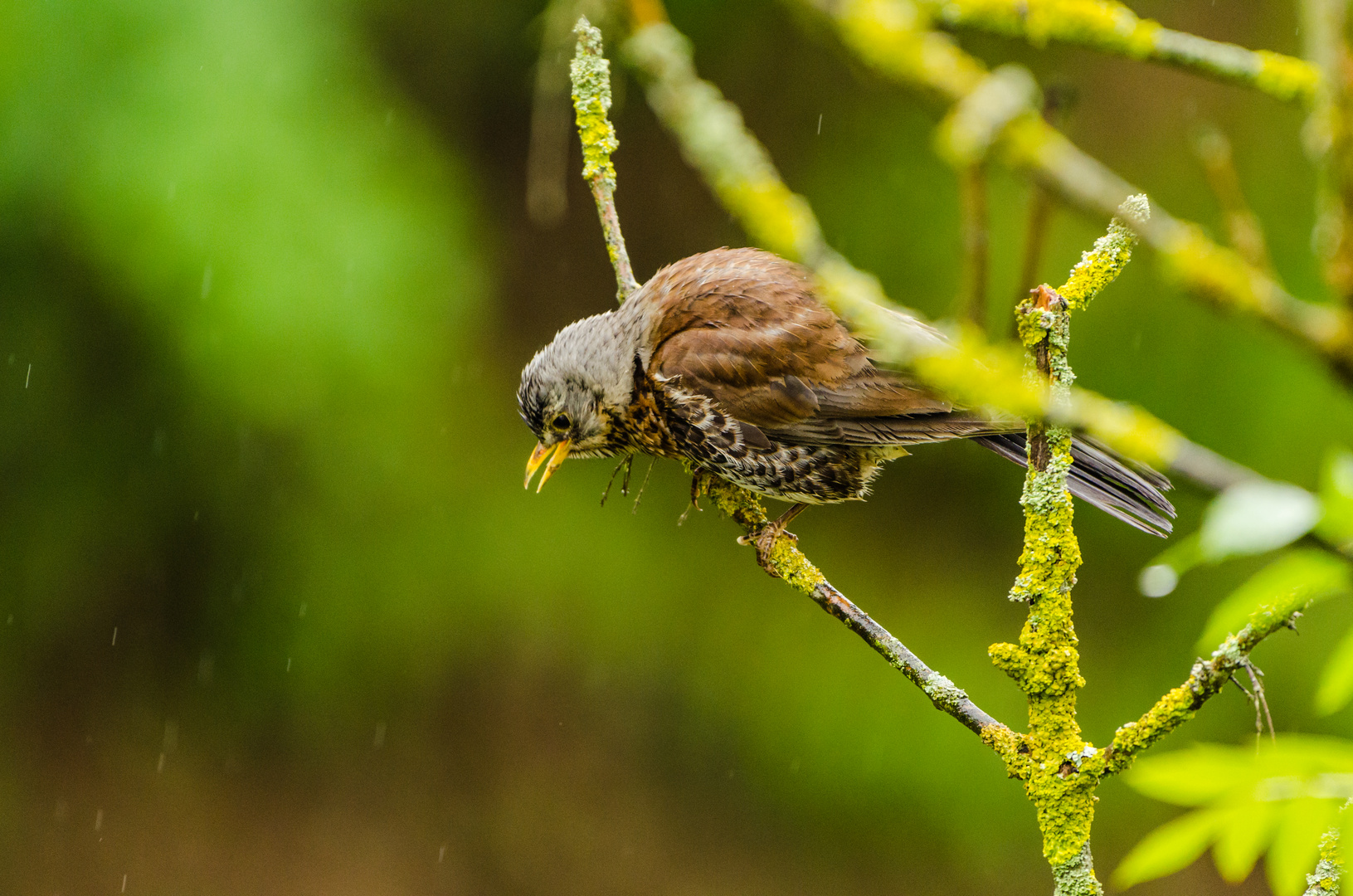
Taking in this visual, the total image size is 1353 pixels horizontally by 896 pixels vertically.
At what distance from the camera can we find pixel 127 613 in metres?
5.70

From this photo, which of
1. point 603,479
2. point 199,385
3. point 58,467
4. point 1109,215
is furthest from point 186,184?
point 1109,215

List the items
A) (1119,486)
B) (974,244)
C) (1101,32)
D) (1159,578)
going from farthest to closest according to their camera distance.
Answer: (1119,486) → (1101,32) → (974,244) → (1159,578)

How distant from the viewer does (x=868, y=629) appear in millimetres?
1825

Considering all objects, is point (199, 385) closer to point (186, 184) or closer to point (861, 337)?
point (186, 184)

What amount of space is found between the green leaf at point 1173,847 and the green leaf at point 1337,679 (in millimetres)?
90

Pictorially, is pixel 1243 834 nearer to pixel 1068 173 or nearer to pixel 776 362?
pixel 1068 173

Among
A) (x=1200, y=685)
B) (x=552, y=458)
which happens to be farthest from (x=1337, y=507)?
(x=552, y=458)

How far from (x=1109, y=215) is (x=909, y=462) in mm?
4879

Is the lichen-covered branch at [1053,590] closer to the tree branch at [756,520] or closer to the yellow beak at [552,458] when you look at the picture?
the tree branch at [756,520]

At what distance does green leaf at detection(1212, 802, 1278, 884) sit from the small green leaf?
30 mm

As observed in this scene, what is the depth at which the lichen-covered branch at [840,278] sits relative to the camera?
2.23 ft

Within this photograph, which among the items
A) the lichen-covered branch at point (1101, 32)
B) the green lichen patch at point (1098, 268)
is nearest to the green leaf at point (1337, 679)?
the lichen-covered branch at point (1101, 32)

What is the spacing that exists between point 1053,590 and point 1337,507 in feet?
3.11

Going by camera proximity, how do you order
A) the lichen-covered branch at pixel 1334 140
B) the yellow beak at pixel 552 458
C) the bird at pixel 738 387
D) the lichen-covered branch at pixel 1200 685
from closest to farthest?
the lichen-covered branch at pixel 1334 140 < the lichen-covered branch at pixel 1200 685 < the bird at pixel 738 387 < the yellow beak at pixel 552 458
